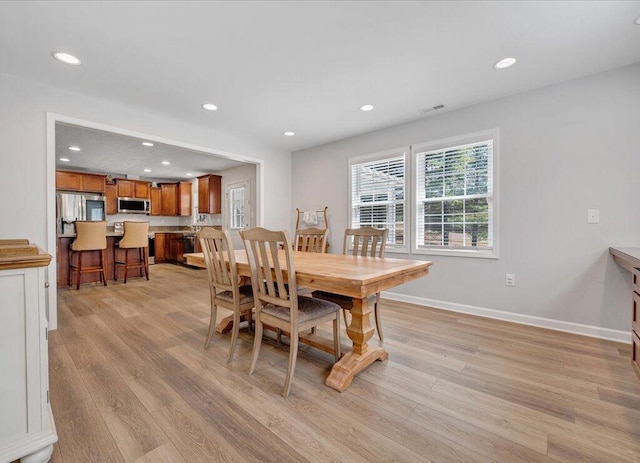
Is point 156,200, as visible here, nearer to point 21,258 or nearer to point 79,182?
point 79,182

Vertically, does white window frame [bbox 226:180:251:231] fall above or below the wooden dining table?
above

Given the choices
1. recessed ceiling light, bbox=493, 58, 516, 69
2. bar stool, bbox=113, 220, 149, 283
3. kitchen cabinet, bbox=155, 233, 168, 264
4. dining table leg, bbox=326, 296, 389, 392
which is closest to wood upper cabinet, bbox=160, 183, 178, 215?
kitchen cabinet, bbox=155, 233, 168, 264

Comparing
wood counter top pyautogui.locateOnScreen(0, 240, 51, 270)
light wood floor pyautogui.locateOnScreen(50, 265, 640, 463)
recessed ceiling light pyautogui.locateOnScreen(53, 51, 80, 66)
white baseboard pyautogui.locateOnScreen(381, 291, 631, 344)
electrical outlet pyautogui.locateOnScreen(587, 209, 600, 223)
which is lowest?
light wood floor pyautogui.locateOnScreen(50, 265, 640, 463)

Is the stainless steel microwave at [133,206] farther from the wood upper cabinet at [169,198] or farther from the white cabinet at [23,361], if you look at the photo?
the white cabinet at [23,361]

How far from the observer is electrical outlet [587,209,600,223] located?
264cm

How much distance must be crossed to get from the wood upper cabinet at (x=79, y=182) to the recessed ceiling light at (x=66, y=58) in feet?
16.0

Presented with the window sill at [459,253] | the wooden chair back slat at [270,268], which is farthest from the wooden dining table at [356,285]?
the window sill at [459,253]

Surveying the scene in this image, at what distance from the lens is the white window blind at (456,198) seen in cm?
326

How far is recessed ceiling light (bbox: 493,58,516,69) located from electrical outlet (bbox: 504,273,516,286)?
2.05m

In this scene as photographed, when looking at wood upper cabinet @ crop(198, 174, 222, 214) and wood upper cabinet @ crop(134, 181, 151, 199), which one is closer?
wood upper cabinet @ crop(198, 174, 222, 214)

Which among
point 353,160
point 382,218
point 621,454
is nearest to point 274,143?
point 353,160

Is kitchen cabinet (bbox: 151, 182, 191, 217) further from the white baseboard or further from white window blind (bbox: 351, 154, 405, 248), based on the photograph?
the white baseboard

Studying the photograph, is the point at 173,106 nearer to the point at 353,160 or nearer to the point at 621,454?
the point at 353,160

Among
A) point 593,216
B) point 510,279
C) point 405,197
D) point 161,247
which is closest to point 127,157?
point 161,247
